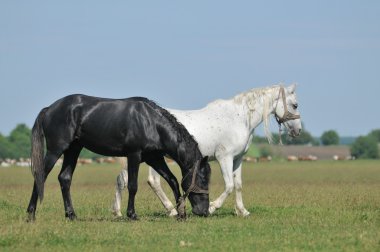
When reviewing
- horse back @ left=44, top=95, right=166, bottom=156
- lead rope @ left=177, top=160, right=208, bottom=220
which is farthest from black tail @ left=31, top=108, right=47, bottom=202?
lead rope @ left=177, top=160, right=208, bottom=220

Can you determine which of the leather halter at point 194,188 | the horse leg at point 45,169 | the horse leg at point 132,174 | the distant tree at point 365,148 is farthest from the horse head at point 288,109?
the distant tree at point 365,148

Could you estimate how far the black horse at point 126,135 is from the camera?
15211mm

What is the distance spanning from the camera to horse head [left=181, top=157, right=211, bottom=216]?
15188 mm

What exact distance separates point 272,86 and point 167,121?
281 centimetres

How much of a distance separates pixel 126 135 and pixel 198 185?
4.74ft

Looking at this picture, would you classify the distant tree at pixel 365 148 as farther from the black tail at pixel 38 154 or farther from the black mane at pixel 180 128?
the black tail at pixel 38 154

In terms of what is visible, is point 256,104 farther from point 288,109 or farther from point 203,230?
point 203,230

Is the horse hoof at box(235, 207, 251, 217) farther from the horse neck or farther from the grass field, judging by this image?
the horse neck

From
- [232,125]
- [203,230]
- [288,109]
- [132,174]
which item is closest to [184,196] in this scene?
[132,174]

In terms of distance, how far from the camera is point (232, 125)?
1681 cm

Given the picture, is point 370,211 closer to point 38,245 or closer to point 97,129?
point 97,129

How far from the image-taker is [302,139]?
5979 inches

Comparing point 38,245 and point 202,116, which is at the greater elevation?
point 202,116

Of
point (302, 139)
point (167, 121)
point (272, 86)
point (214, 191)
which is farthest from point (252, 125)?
point (302, 139)
